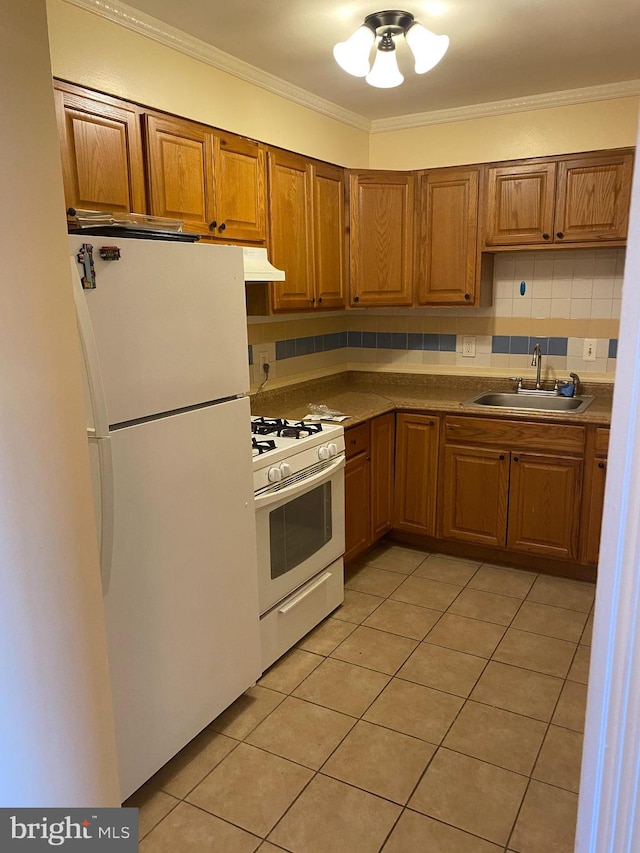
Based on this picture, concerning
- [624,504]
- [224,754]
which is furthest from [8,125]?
[224,754]

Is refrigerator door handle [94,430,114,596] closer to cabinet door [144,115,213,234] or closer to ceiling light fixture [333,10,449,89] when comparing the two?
cabinet door [144,115,213,234]

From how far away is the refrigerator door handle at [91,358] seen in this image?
153 cm

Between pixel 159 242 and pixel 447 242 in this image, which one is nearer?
pixel 159 242

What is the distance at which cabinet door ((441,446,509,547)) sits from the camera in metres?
3.37

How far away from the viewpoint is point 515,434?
3.27 meters

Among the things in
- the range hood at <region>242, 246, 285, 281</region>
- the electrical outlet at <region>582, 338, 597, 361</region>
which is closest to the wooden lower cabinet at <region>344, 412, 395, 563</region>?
the range hood at <region>242, 246, 285, 281</region>

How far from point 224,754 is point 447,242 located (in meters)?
2.76

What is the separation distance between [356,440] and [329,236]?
114 centimetres

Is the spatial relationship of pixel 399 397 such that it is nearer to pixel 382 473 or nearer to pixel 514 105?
pixel 382 473

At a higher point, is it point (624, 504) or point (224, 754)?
point (624, 504)

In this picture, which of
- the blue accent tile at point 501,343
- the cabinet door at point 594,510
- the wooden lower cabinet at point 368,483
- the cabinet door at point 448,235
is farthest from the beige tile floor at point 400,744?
the cabinet door at point 448,235

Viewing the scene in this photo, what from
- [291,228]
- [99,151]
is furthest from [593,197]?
[99,151]

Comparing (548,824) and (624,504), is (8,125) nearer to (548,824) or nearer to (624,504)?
Answer: (624,504)

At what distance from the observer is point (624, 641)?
0.64 meters
